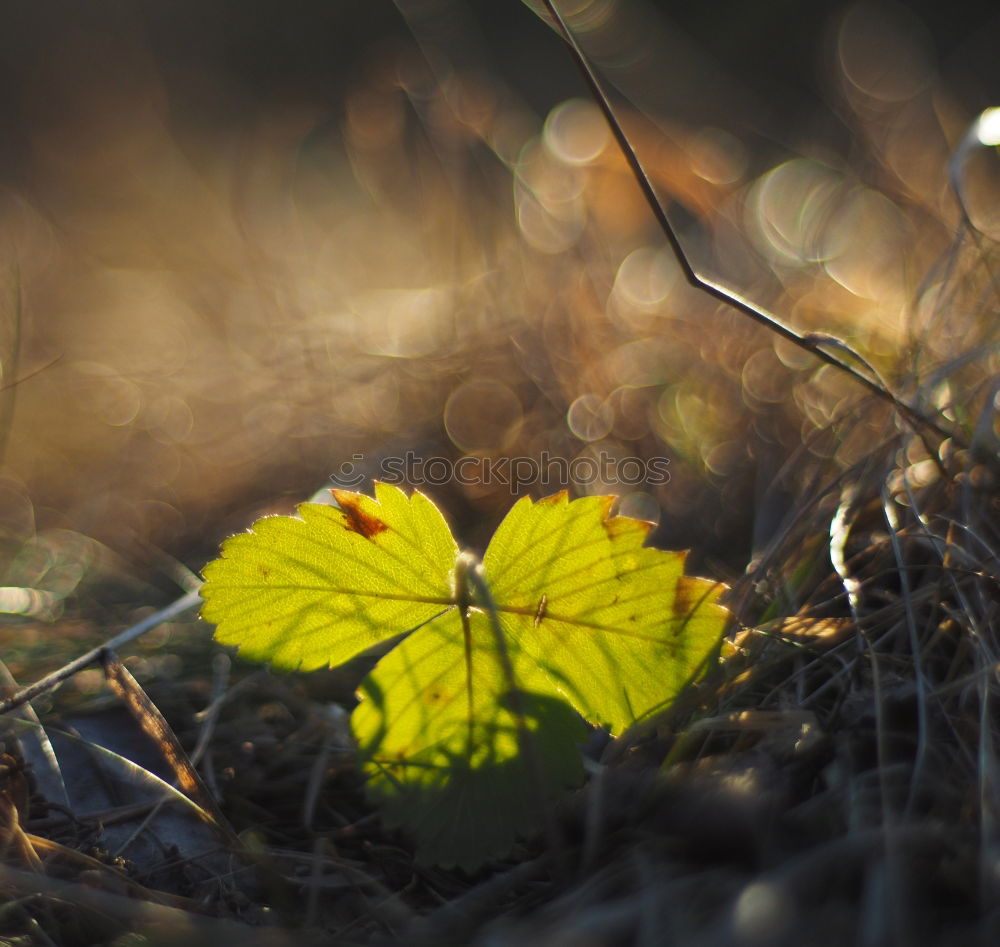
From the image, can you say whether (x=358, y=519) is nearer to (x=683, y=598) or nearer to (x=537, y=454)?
(x=683, y=598)

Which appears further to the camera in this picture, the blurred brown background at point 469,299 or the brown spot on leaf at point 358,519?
the blurred brown background at point 469,299

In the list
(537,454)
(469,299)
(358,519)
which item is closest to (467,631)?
(358,519)

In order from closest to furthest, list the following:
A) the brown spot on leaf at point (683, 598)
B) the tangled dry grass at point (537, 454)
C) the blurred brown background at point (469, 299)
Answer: the tangled dry grass at point (537, 454)
the brown spot on leaf at point (683, 598)
the blurred brown background at point (469, 299)

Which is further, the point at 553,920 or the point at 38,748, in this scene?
the point at 38,748

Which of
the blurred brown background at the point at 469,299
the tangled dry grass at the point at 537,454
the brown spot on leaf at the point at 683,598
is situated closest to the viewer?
the tangled dry grass at the point at 537,454

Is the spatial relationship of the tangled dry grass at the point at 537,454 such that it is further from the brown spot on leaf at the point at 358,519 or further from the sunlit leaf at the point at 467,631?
the brown spot on leaf at the point at 358,519

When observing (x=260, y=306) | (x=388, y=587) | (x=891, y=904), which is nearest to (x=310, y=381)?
(x=260, y=306)

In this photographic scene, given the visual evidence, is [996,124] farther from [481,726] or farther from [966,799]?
[481,726]

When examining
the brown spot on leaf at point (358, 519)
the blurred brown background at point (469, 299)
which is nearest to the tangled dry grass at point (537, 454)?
the blurred brown background at point (469, 299)
